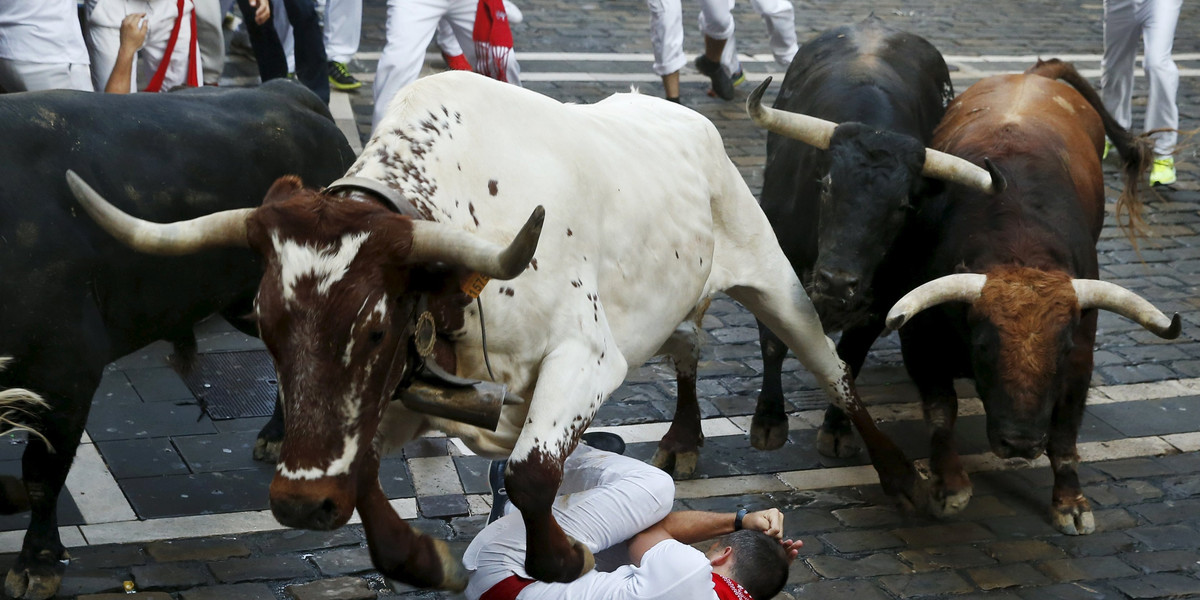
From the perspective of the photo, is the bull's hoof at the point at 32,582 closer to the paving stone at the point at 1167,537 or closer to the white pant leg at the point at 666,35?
the paving stone at the point at 1167,537

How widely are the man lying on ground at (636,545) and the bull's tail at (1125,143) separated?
12.8ft

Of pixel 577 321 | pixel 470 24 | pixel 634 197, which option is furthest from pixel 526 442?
pixel 470 24

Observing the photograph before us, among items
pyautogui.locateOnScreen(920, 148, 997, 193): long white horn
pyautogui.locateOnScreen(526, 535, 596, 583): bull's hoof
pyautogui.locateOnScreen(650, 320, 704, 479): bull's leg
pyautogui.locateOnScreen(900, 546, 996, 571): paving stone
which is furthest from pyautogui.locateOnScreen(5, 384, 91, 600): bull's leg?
pyautogui.locateOnScreen(920, 148, 997, 193): long white horn

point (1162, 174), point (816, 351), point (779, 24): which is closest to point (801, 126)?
point (816, 351)

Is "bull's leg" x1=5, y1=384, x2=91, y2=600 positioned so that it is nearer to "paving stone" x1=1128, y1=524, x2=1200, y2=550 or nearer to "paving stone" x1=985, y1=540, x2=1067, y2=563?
"paving stone" x1=985, y1=540, x2=1067, y2=563

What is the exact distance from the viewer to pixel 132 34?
23.4 ft

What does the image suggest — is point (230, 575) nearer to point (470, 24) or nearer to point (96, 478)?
point (96, 478)

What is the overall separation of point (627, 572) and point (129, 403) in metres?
3.26

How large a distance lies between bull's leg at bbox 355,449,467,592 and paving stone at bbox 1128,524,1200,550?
3.25 metres

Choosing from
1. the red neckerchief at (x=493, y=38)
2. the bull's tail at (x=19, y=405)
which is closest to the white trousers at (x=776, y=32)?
the red neckerchief at (x=493, y=38)

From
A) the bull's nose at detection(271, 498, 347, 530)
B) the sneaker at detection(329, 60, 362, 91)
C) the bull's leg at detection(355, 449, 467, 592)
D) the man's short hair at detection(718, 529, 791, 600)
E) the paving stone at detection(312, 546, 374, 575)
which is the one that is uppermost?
the bull's nose at detection(271, 498, 347, 530)

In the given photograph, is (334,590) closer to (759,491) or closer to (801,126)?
(759,491)

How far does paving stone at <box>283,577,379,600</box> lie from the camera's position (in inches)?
191

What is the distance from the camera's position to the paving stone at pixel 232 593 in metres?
4.80
